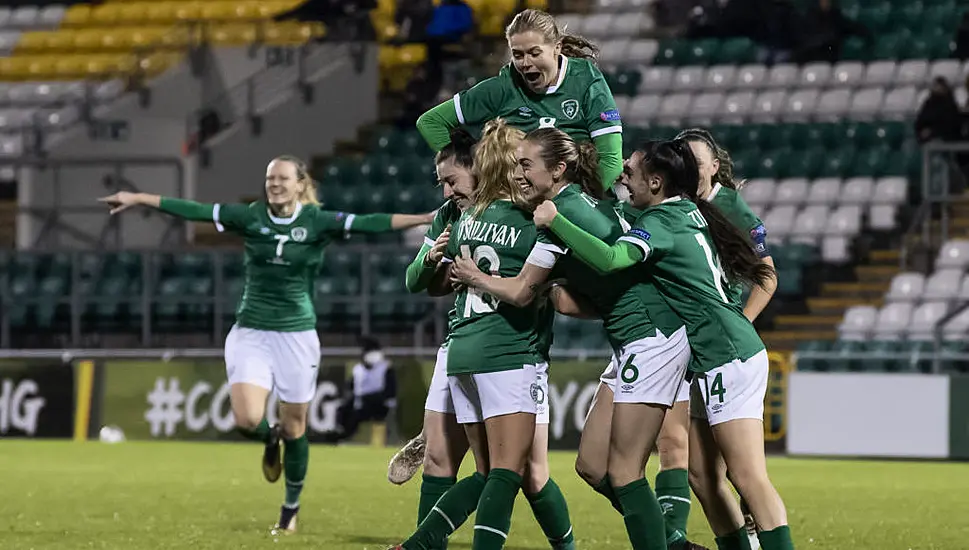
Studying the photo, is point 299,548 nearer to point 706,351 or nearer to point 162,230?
point 706,351

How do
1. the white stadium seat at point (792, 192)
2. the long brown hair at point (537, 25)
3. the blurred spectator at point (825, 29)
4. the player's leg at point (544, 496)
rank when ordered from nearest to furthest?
the player's leg at point (544, 496)
the long brown hair at point (537, 25)
the white stadium seat at point (792, 192)
the blurred spectator at point (825, 29)

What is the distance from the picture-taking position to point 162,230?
→ 25234 millimetres

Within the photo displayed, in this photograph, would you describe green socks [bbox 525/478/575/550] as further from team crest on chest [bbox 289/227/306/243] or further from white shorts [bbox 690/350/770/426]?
team crest on chest [bbox 289/227/306/243]

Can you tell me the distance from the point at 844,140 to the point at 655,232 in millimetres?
16180

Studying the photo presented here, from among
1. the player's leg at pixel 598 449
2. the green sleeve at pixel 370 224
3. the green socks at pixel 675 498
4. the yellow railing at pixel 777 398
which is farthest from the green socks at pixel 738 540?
the yellow railing at pixel 777 398

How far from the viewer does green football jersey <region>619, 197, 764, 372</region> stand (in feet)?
23.9

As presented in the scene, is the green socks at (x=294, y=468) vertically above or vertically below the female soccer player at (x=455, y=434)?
below

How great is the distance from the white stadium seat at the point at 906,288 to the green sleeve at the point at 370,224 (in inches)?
413

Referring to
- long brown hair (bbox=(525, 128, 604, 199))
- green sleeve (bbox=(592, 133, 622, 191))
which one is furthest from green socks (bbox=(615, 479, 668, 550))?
green sleeve (bbox=(592, 133, 622, 191))

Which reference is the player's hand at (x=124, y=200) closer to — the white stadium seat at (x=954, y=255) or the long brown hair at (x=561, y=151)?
the long brown hair at (x=561, y=151)

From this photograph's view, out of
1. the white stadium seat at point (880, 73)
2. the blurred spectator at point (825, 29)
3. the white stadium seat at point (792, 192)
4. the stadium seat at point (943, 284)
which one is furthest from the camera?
the blurred spectator at point (825, 29)

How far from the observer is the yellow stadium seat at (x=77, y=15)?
102ft

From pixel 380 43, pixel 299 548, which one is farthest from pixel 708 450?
pixel 380 43

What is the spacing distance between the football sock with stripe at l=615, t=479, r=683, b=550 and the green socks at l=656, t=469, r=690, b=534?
789 millimetres
